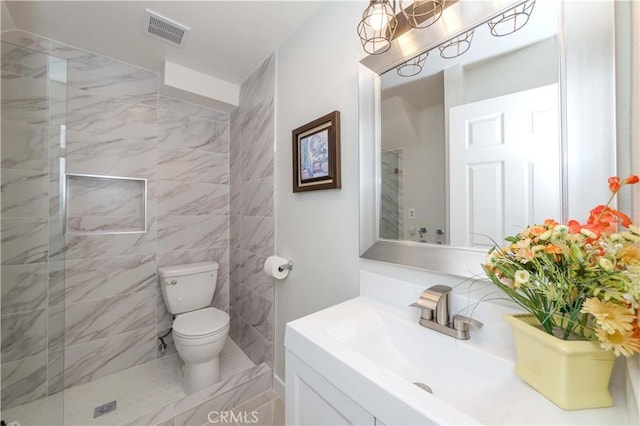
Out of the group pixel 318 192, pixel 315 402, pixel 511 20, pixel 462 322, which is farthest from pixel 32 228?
pixel 511 20

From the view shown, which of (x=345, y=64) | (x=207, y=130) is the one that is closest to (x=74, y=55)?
(x=207, y=130)

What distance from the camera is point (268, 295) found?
1763 millimetres

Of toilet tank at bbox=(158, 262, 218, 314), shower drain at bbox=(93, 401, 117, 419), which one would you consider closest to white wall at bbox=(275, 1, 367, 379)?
toilet tank at bbox=(158, 262, 218, 314)

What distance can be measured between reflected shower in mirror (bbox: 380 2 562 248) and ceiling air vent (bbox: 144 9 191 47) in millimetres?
1351

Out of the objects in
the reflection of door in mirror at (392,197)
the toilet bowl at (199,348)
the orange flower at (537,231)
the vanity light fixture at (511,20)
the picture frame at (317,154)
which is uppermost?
the vanity light fixture at (511,20)

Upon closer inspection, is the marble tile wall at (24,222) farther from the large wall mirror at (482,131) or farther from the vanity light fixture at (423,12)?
the vanity light fixture at (423,12)

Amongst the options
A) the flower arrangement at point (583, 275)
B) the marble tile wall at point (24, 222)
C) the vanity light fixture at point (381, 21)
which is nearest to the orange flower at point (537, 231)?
the flower arrangement at point (583, 275)

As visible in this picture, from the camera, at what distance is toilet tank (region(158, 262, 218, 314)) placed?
1858 millimetres

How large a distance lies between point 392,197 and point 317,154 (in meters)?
0.50

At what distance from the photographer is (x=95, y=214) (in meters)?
1.79

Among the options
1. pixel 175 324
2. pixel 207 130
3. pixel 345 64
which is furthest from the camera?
pixel 207 130

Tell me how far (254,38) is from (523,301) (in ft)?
6.33

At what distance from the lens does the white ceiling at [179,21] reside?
135cm

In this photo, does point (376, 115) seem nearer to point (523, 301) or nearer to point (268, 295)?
point (523, 301)
